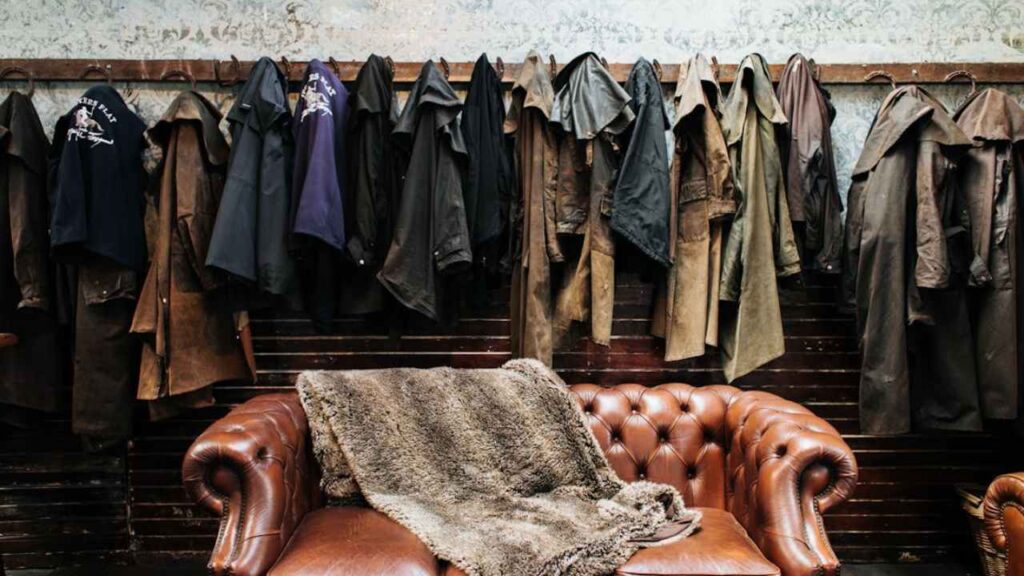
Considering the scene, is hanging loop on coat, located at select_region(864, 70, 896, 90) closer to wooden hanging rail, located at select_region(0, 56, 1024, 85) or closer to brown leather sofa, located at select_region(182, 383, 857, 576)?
wooden hanging rail, located at select_region(0, 56, 1024, 85)

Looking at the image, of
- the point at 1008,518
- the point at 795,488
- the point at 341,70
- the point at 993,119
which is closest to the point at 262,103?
the point at 341,70

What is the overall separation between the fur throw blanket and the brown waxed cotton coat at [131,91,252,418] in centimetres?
47

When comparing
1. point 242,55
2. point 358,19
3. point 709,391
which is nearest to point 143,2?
point 242,55

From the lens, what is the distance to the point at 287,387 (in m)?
2.58

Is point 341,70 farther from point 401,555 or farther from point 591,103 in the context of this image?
point 401,555

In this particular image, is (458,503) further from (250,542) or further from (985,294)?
(985,294)

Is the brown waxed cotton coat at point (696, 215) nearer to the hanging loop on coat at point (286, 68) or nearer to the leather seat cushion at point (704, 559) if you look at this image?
the leather seat cushion at point (704, 559)

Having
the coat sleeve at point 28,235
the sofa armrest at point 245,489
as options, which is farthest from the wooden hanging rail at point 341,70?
the sofa armrest at point 245,489

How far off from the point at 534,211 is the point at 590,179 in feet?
0.81

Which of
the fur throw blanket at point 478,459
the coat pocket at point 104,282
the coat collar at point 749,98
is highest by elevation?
the coat collar at point 749,98

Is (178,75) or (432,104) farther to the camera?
(178,75)

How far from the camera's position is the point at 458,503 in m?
1.99

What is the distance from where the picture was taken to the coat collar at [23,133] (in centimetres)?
225

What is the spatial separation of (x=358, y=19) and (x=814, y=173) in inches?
77.4
